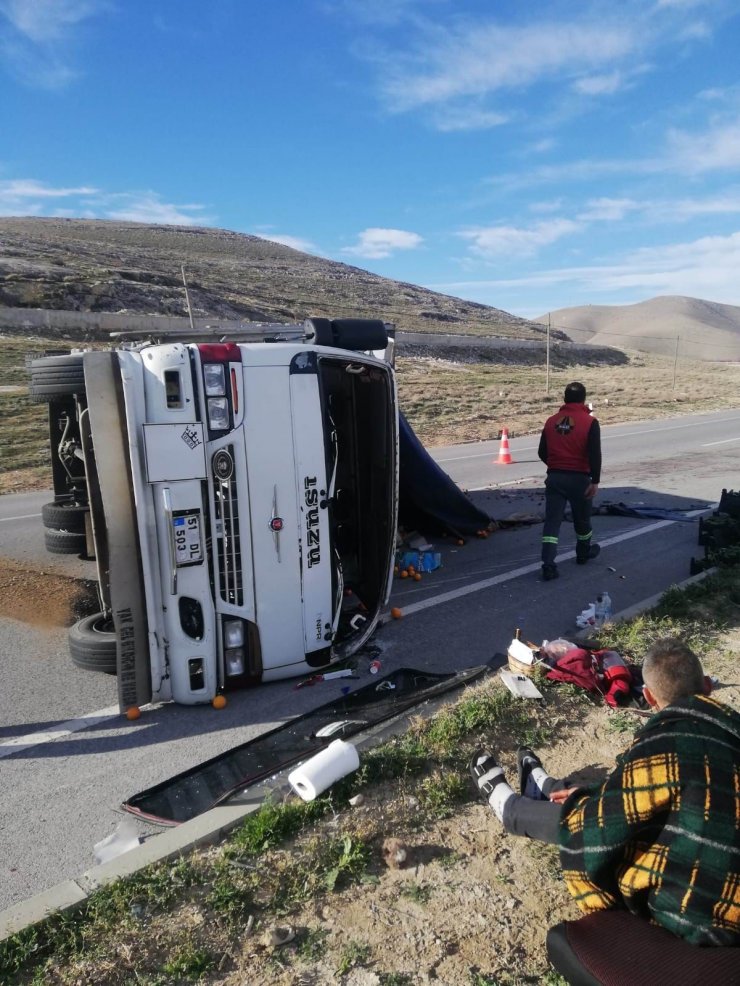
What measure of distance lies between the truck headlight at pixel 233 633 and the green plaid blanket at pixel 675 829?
2.64 metres

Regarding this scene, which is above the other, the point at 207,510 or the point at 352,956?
the point at 207,510

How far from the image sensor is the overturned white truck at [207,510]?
4.17 meters

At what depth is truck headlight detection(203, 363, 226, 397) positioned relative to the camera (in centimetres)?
429

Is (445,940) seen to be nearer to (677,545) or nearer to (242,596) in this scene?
(242,596)

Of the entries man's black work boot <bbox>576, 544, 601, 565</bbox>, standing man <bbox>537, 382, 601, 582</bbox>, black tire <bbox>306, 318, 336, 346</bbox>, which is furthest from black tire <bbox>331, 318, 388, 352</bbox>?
man's black work boot <bbox>576, 544, 601, 565</bbox>

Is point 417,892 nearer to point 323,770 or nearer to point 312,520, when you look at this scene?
point 323,770

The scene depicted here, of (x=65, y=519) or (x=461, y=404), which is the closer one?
(x=65, y=519)

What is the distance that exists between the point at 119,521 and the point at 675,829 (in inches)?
128

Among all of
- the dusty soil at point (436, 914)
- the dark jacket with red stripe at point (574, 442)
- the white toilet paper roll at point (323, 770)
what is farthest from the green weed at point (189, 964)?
the dark jacket with red stripe at point (574, 442)

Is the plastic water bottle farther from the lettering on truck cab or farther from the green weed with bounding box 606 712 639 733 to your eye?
the lettering on truck cab

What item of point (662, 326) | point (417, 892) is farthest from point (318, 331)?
point (662, 326)

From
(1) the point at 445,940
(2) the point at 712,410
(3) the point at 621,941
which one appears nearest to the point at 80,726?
(1) the point at 445,940

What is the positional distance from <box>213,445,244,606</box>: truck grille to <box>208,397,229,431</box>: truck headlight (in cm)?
14

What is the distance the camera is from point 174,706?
4.57 metres
